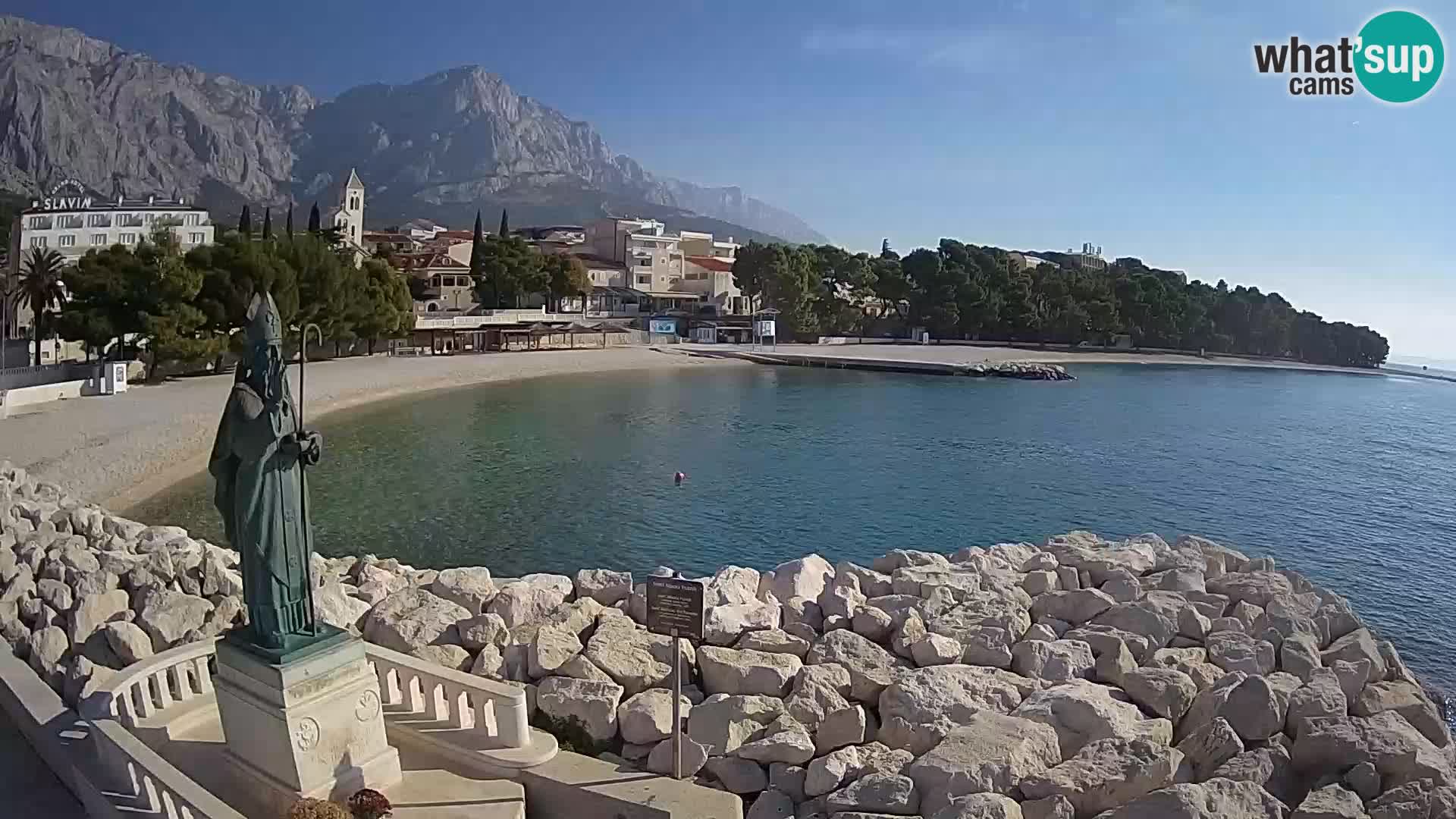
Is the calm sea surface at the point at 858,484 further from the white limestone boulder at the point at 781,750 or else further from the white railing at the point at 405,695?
the white limestone boulder at the point at 781,750

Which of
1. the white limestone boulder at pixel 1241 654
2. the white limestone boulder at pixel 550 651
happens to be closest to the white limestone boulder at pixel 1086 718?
the white limestone boulder at pixel 1241 654

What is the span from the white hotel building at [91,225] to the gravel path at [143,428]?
2005 cm

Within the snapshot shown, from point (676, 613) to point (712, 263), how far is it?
3266 inches

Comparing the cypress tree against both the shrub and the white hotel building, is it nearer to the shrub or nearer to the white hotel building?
the white hotel building

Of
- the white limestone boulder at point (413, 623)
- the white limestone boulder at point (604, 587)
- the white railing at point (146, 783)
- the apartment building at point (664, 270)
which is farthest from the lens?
the apartment building at point (664, 270)

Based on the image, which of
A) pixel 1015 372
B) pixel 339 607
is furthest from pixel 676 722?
pixel 1015 372

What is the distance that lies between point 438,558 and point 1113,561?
35.7 feet

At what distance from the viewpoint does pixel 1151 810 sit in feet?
17.4

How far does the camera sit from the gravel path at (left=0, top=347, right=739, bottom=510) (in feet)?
65.5

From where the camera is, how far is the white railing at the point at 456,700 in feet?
18.6

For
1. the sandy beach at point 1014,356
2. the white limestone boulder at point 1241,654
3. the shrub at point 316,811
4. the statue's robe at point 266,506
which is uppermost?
the sandy beach at point 1014,356

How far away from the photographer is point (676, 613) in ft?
20.0

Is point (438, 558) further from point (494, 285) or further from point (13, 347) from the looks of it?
point (494, 285)

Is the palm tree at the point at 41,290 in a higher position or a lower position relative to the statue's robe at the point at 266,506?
higher
